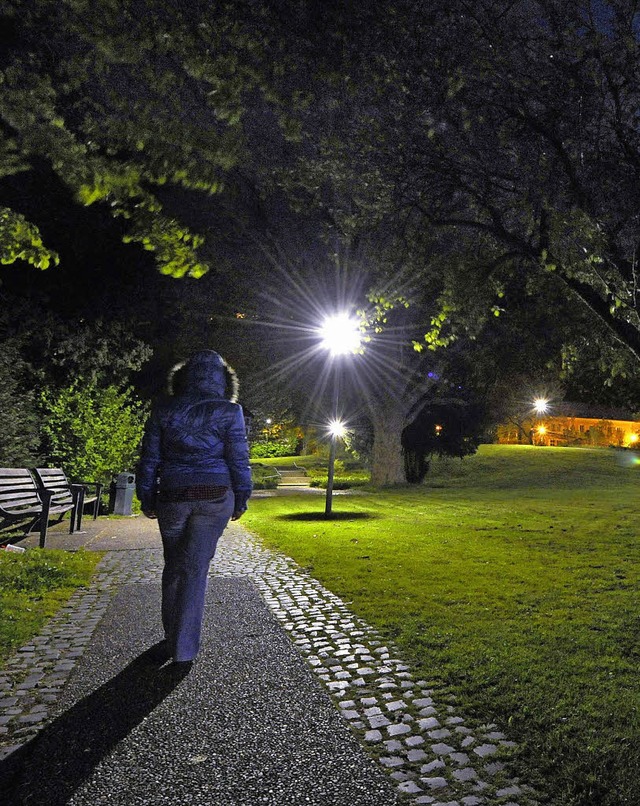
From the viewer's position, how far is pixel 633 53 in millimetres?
7902

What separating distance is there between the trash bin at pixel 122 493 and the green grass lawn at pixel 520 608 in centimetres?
304

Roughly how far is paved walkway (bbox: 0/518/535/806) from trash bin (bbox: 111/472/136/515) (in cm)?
926

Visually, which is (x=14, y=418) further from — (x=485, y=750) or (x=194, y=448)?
(x=485, y=750)

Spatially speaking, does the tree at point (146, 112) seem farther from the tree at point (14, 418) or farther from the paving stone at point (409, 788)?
the tree at point (14, 418)

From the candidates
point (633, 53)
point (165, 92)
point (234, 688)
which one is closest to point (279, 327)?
point (633, 53)

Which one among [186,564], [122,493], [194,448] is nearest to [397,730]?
[186,564]

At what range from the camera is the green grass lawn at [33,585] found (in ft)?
17.4

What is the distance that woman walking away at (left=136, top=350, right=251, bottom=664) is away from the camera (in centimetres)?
452

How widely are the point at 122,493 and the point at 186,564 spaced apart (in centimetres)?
1117

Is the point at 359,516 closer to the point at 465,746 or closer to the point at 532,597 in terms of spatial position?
the point at 532,597

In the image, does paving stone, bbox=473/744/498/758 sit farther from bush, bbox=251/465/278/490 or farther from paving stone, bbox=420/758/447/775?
bush, bbox=251/465/278/490

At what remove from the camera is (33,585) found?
6.89 m

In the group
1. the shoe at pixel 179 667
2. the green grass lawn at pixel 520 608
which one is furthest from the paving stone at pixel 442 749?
the shoe at pixel 179 667

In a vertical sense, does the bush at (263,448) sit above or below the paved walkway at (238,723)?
above
